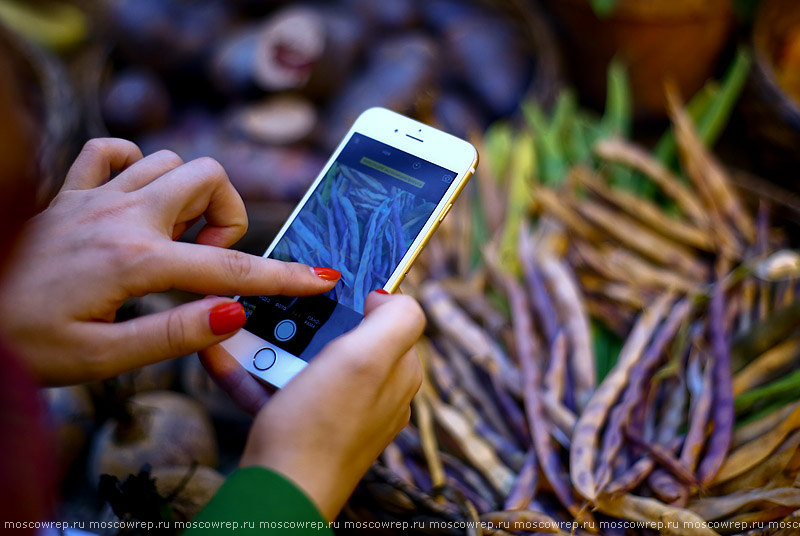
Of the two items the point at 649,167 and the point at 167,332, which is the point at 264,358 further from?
the point at 649,167

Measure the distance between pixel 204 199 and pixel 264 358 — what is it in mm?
179

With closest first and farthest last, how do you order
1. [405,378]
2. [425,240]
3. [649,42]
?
[405,378], [425,240], [649,42]

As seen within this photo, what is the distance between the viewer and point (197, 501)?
2.56 feet

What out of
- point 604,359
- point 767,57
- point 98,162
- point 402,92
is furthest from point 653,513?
point 767,57

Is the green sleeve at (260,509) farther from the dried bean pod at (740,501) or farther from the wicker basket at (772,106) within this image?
the wicker basket at (772,106)

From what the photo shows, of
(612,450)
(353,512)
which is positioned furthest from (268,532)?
(612,450)

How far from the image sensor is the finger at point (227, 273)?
512mm

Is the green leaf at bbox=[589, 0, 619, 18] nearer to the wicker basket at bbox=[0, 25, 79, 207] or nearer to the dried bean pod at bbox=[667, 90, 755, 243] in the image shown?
the dried bean pod at bbox=[667, 90, 755, 243]

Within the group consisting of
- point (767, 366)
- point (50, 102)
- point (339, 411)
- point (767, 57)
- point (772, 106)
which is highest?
point (767, 57)

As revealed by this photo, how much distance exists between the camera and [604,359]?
0.96 metres

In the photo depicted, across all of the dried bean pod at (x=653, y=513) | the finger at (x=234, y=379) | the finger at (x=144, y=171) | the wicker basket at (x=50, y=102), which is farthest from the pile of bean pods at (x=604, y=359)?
the wicker basket at (x=50, y=102)

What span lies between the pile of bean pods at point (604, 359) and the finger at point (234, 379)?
0.62 feet

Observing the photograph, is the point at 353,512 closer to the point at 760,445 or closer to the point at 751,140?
the point at 760,445

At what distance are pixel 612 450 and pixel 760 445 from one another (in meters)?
0.19
